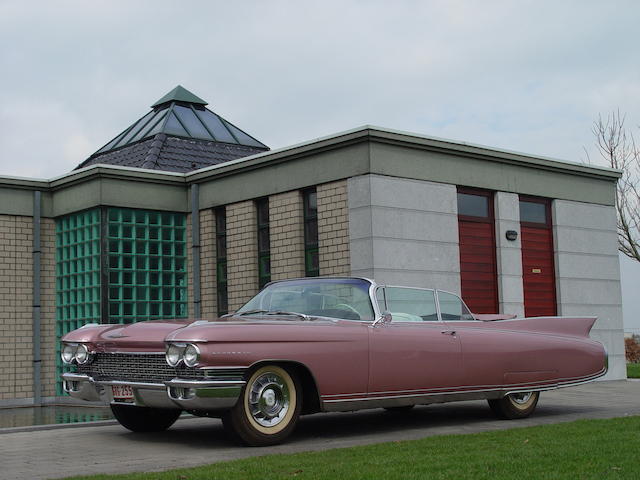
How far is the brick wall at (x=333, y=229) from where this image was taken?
45.5 ft

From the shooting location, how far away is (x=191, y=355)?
7.18 m

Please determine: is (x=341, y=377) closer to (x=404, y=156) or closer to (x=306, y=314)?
(x=306, y=314)

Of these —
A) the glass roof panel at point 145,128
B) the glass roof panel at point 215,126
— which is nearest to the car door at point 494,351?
the glass roof panel at point 215,126

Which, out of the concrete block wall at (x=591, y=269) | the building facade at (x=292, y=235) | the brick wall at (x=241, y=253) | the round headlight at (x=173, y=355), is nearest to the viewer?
the round headlight at (x=173, y=355)

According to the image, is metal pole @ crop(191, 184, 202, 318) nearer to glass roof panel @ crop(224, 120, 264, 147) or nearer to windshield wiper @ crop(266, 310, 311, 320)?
glass roof panel @ crop(224, 120, 264, 147)

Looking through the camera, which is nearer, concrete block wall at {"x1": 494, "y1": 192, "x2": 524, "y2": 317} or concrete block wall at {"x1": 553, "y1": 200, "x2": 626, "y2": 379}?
concrete block wall at {"x1": 494, "y1": 192, "x2": 524, "y2": 317}

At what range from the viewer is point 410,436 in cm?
816

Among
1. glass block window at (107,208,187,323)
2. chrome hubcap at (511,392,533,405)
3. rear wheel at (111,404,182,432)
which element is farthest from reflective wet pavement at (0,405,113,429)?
chrome hubcap at (511,392,533,405)

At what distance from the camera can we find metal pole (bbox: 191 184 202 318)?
16.4 metres

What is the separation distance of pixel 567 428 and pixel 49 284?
11244mm

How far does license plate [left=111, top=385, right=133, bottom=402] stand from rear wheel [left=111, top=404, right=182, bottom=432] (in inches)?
34.5

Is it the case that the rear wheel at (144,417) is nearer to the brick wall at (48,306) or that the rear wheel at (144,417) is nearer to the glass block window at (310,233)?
the glass block window at (310,233)

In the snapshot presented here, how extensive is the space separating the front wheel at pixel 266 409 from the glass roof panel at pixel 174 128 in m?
12.3

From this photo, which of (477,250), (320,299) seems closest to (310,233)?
(477,250)
